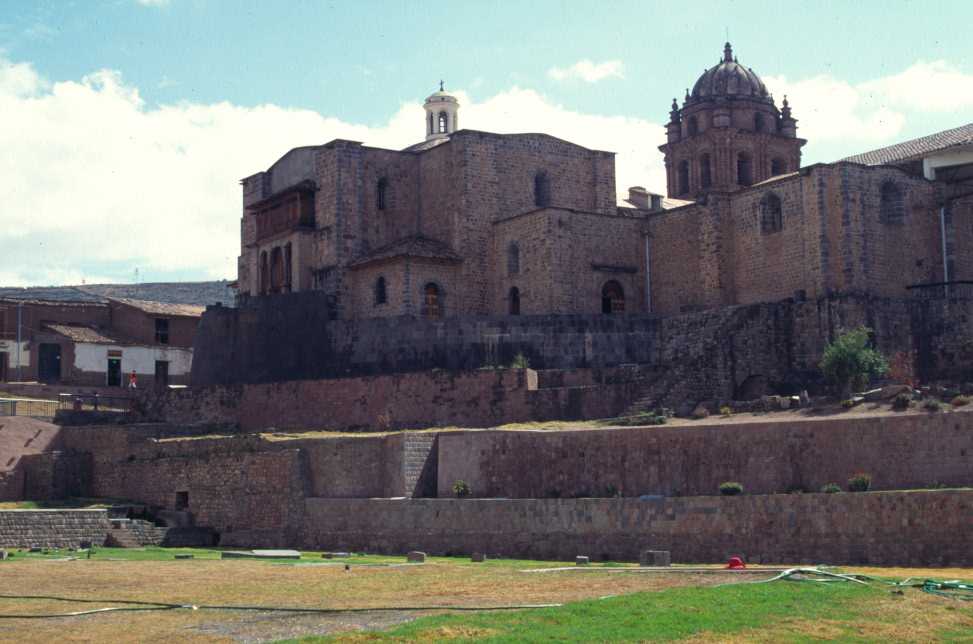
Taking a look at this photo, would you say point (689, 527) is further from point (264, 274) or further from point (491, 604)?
point (264, 274)

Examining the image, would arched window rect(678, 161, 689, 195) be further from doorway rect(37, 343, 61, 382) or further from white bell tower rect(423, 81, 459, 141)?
doorway rect(37, 343, 61, 382)

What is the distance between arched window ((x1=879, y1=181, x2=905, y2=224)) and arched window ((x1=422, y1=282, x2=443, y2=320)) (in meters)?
13.4

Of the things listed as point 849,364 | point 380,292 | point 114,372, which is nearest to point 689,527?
point 849,364

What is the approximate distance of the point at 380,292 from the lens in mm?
40938

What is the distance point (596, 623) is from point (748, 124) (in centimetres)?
4113

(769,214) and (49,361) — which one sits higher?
(769,214)

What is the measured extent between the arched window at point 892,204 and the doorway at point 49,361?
97.5ft

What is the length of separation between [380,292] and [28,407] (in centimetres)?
1218

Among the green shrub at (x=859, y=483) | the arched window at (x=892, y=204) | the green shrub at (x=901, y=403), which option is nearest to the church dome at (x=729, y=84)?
the arched window at (x=892, y=204)

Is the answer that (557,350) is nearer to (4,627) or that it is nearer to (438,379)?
(438,379)

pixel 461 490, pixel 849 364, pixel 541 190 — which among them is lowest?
pixel 461 490

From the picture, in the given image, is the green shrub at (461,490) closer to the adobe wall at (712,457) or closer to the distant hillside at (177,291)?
the adobe wall at (712,457)

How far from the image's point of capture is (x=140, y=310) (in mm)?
50719

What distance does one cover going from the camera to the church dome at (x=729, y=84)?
52.9 meters
